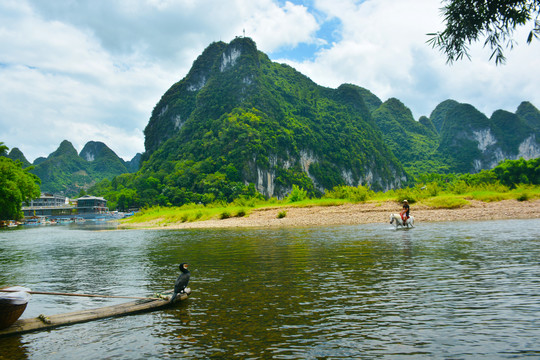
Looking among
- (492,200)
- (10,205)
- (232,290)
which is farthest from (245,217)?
(10,205)

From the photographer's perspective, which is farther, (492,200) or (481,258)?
(492,200)

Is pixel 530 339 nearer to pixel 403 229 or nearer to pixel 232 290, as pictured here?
pixel 232 290

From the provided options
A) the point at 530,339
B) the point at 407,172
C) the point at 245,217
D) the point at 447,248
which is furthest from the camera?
the point at 407,172

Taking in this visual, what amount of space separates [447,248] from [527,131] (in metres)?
226

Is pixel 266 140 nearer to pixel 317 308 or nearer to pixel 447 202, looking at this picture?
pixel 447 202

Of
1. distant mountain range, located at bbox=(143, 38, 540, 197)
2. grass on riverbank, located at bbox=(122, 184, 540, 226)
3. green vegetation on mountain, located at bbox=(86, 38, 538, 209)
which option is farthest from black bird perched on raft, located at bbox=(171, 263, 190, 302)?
distant mountain range, located at bbox=(143, 38, 540, 197)

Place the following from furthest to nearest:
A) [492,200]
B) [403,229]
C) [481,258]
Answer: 1. [492,200]
2. [403,229]
3. [481,258]

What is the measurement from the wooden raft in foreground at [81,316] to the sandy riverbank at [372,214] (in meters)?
25.2

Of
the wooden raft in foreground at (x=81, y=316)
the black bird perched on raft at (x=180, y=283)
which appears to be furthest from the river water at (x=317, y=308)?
the black bird perched on raft at (x=180, y=283)

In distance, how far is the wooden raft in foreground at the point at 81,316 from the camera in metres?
6.73

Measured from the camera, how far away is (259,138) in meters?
124

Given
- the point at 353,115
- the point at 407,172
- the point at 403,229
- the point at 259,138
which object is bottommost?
the point at 403,229

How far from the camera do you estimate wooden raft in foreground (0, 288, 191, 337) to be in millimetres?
6727

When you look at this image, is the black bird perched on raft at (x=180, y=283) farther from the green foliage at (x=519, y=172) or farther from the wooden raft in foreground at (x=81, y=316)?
the green foliage at (x=519, y=172)
